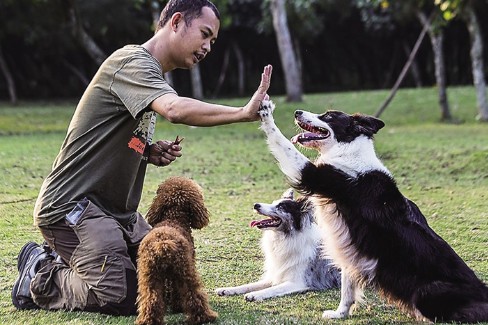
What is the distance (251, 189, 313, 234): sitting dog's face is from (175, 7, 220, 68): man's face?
5.84 feet

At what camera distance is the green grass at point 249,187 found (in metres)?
5.19

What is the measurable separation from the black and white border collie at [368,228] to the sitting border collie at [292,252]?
2.46ft

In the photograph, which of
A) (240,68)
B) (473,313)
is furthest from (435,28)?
(240,68)

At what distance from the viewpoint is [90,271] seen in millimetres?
4836

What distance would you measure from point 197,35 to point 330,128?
118 centimetres

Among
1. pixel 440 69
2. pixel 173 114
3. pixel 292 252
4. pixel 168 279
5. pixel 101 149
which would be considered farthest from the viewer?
pixel 440 69

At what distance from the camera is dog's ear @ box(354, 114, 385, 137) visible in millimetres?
5297

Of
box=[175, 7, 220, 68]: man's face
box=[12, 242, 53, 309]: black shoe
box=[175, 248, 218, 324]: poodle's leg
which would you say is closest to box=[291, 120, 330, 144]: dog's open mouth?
box=[175, 7, 220, 68]: man's face

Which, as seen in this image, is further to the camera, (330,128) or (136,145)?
(330,128)

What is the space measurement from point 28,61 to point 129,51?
101ft

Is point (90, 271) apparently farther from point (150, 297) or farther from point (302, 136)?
point (302, 136)

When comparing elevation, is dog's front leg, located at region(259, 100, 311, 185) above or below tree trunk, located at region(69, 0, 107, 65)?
below

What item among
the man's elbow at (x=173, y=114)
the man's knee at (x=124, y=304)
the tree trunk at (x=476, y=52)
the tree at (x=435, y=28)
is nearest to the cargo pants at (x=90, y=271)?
the man's knee at (x=124, y=304)

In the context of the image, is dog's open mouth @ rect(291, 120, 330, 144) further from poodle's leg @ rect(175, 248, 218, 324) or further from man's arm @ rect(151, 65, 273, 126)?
poodle's leg @ rect(175, 248, 218, 324)
